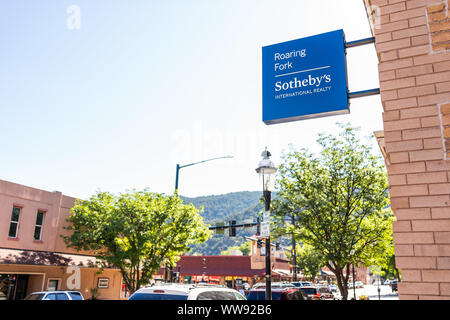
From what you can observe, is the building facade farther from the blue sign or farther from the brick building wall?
the brick building wall

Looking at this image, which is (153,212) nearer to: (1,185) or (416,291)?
(1,185)

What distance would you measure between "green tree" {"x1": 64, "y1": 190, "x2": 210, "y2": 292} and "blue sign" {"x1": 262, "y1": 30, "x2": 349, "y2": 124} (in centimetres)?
1757

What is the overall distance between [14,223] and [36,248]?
7.18 ft

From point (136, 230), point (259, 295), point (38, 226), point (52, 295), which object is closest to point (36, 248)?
point (38, 226)

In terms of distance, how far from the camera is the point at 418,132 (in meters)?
5.68

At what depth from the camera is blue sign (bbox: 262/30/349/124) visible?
7.75 meters

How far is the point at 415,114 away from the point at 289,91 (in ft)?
9.82

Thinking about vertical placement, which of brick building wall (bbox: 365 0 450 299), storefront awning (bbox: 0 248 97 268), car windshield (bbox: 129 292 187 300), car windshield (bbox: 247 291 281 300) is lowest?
car windshield (bbox: 247 291 281 300)

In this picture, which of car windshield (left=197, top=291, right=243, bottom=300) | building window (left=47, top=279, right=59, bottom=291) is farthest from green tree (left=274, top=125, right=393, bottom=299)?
building window (left=47, top=279, right=59, bottom=291)

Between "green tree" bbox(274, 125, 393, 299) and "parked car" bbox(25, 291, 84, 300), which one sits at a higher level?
"green tree" bbox(274, 125, 393, 299)

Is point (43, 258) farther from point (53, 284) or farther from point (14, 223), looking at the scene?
point (14, 223)
